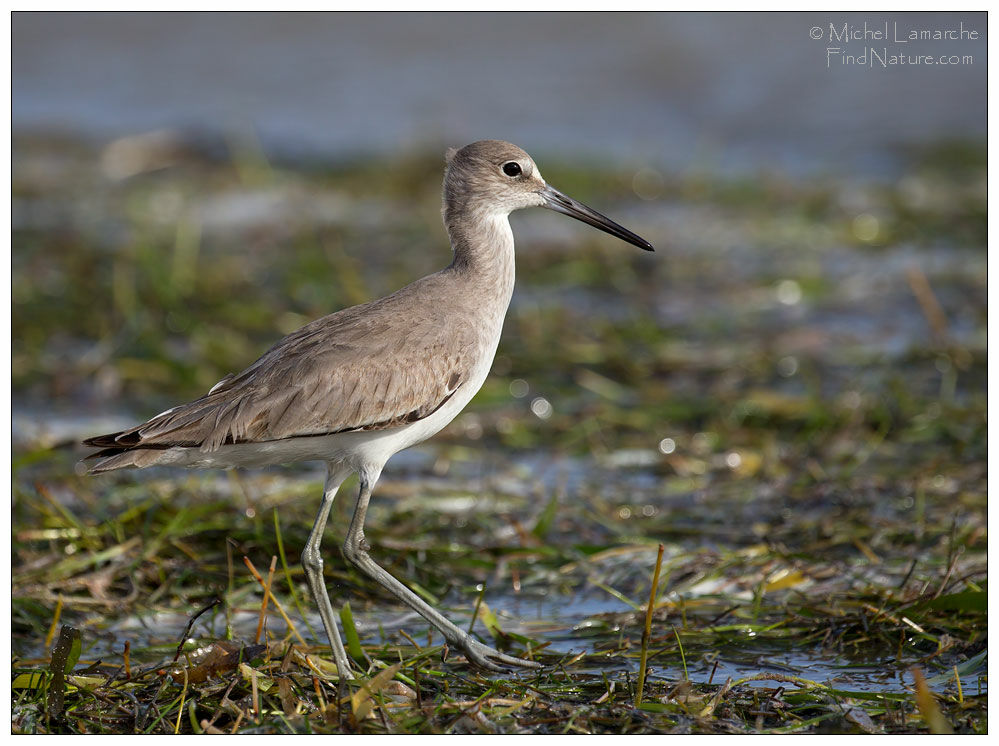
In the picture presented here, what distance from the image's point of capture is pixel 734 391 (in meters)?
7.25

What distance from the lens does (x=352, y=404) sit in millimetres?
4430

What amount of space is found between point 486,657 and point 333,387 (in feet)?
3.49

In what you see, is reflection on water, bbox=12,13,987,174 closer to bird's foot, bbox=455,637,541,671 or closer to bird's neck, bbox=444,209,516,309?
bird's neck, bbox=444,209,516,309

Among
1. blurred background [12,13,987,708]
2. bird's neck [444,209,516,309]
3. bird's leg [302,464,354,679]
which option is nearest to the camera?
bird's leg [302,464,354,679]

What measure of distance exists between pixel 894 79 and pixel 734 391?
24.9ft

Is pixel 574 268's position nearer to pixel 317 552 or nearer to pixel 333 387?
pixel 317 552

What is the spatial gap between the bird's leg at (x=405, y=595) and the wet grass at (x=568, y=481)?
87 millimetres

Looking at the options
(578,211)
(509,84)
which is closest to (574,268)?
(578,211)

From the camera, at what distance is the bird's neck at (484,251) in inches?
191

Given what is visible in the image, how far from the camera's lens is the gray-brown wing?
4344mm

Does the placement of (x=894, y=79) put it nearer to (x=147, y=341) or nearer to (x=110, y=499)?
(x=147, y=341)

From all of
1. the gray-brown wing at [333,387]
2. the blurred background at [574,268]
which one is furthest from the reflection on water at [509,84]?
the gray-brown wing at [333,387]

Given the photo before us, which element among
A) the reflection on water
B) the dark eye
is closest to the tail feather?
the dark eye

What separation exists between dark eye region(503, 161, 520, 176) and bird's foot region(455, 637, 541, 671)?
A: 72.0 inches
